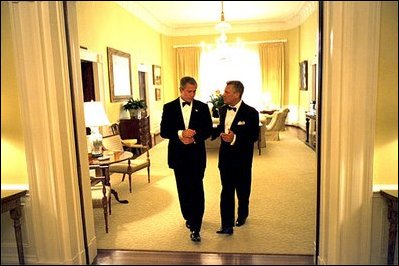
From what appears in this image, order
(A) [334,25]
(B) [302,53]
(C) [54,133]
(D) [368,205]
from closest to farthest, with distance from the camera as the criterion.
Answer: (A) [334,25] < (D) [368,205] < (C) [54,133] < (B) [302,53]

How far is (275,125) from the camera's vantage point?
8453mm

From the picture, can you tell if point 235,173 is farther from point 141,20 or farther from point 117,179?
point 141,20

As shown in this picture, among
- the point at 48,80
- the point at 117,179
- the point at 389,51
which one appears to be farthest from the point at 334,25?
the point at 117,179

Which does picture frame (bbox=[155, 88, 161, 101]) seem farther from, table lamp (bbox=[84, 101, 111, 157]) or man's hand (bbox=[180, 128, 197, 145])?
man's hand (bbox=[180, 128, 197, 145])

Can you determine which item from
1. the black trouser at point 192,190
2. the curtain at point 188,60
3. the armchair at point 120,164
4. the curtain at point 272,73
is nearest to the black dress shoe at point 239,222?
the black trouser at point 192,190

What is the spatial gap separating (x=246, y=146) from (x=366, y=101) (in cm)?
133

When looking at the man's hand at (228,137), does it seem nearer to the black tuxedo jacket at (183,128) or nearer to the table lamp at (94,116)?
the black tuxedo jacket at (183,128)

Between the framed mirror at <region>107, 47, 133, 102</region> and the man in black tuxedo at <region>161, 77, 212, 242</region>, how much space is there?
4131 millimetres

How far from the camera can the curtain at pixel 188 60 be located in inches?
467

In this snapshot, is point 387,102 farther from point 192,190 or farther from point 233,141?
point 192,190

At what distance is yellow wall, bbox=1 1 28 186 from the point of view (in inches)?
86.6

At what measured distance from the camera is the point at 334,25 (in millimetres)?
1922

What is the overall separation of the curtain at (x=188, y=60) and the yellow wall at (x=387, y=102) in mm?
10165

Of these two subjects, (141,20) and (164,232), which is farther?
(141,20)
